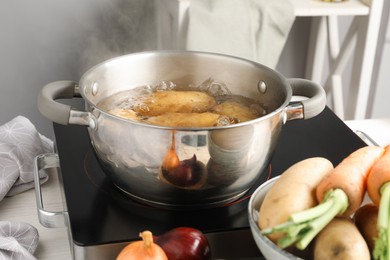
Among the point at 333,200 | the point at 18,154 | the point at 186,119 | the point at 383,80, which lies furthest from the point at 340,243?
the point at 383,80

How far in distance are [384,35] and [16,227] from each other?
1643mm

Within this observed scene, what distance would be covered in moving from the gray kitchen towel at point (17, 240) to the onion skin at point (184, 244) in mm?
214

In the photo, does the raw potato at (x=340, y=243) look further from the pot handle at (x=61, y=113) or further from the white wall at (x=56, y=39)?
the white wall at (x=56, y=39)

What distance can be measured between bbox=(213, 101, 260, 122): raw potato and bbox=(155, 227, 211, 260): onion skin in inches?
8.7

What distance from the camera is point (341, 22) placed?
2104 millimetres

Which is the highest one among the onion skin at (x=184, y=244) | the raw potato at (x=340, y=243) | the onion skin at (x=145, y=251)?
the raw potato at (x=340, y=243)

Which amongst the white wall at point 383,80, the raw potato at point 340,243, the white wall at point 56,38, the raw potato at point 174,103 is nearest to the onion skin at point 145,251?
the raw potato at point 340,243

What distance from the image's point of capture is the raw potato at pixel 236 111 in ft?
2.75

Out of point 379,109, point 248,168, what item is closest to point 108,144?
point 248,168

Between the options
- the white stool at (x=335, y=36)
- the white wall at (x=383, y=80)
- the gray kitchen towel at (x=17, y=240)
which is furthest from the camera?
the white wall at (x=383, y=80)

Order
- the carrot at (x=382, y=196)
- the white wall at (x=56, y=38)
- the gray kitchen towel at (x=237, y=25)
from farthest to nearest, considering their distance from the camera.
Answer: the white wall at (x=56, y=38), the gray kitchen towel at (x=237, y=25), the carrot at (x=382, y=196)

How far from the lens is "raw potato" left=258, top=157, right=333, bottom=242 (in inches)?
24.2

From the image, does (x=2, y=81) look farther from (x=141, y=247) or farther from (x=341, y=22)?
(x=141, y=247)

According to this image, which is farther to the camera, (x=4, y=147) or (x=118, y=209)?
(x=4, y=147)
